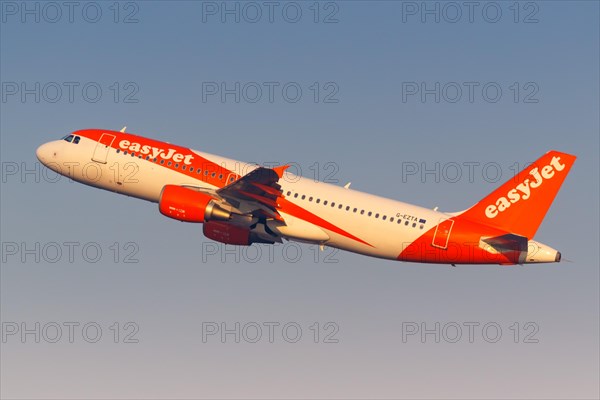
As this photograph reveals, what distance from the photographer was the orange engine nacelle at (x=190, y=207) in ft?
197

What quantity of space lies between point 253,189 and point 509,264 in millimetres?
16156

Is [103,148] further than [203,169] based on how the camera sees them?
Yes

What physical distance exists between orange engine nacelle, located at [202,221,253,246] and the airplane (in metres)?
0.06

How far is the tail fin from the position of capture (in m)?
58.8

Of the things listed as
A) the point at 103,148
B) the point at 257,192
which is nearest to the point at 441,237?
the point at 257,192

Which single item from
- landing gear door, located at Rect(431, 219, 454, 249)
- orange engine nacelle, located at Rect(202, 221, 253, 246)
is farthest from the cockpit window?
landing gear door, located at Rect(431, 219, 454, 249)

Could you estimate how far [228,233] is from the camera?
61656 millimetres

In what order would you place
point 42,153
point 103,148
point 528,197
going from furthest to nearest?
point 42,153
point 103,148
point 528,197

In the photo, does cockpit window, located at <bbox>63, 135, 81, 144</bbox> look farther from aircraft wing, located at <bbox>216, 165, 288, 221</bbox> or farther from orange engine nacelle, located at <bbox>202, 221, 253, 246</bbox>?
aircraft wing, located at <bbox>216, 165, 288, 221</bbox>

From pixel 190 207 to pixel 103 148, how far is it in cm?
880

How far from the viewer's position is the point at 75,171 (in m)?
66.1

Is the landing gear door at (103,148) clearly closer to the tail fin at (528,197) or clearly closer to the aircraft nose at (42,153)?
the aircraft nose at (42,153)

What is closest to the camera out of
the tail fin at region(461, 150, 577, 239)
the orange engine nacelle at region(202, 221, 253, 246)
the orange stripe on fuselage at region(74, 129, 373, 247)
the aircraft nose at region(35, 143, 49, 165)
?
the tail fin at region(461, 150, 577, 239)

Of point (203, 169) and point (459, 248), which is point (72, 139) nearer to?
point (203, 169)
